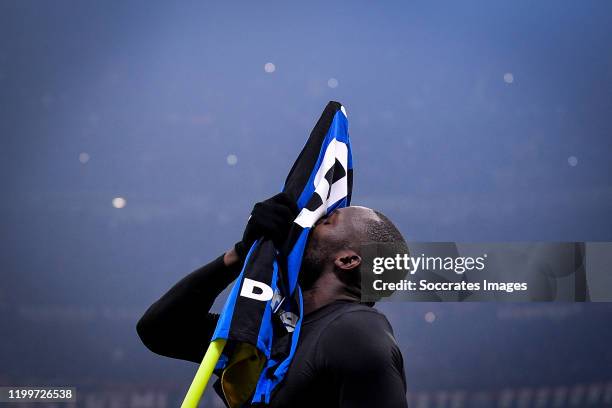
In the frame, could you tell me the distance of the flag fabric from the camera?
1107 millimetres

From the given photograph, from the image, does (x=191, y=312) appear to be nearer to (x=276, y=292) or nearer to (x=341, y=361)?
(x=276, y=292)

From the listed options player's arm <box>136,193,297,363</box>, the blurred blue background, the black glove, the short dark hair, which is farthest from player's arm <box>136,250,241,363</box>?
the blurred blue background

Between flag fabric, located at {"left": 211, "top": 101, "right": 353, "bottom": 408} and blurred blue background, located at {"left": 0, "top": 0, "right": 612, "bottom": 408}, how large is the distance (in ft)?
4.44

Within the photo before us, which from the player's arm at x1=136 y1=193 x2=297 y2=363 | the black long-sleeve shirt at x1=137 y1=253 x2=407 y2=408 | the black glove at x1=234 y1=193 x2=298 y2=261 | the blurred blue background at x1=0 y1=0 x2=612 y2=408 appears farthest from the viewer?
the blurred blue background at x1=0 y1=0 x2=612 y2=408

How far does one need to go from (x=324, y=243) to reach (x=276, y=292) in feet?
0.40

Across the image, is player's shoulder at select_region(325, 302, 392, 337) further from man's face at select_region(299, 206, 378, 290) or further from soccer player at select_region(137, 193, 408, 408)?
man's face at select_region(299, 206, 378, 290)

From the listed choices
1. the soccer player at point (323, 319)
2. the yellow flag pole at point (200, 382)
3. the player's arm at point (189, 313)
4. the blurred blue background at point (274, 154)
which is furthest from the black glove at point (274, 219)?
the blurred blue background at point (274, 154)

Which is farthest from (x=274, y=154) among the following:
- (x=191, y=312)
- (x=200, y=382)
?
(x=200, y=382)

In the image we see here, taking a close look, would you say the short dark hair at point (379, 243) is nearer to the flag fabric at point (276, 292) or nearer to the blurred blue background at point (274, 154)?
the flag fabric at point (276, 292)

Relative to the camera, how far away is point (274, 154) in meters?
2.63

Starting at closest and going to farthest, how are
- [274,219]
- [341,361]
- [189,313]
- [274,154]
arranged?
[341,361] < [274,219] < [189,313] < [274,154]

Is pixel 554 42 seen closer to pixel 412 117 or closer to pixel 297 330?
pixel 412 117

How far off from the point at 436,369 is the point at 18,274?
4.85ft

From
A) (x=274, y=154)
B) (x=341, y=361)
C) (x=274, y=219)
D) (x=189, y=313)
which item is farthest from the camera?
(x=274, y=154)
